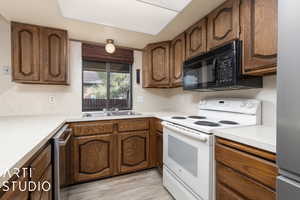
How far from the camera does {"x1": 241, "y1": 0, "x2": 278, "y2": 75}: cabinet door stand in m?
1.06

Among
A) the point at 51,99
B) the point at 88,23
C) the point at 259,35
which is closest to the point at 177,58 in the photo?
the point at 259,35

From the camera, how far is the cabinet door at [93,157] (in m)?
1.86

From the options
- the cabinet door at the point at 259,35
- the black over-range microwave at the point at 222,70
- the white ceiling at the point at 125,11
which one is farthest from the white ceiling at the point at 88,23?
the black over-range microwave at the point at 222,70

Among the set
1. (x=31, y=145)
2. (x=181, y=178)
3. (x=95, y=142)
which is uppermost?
(x=31, y=145)

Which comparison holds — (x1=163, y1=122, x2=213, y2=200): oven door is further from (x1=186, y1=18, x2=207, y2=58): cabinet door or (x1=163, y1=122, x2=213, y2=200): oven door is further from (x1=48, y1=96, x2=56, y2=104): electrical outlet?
(x1=48, y1=96, x2=56, y2=104): electrical outlet

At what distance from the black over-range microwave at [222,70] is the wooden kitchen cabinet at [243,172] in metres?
0.56

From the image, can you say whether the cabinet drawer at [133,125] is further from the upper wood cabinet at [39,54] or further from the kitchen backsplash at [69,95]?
the upper wood cabinet at [39,54]

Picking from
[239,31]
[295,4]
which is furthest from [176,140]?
[295,4]

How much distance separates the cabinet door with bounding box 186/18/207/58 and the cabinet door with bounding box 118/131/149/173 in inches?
52.3

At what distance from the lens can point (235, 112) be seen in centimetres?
158

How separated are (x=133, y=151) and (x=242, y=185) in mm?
1469

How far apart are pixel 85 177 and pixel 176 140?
1.29 metres

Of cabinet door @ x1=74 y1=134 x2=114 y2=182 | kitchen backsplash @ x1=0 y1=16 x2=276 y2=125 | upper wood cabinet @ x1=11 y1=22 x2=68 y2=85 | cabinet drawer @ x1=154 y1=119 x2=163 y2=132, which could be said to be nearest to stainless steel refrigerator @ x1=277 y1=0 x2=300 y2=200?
kitchen backsplash @ x1=0 y1=16 x2=276 y2=125

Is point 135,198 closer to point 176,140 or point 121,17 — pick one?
point 176,140
